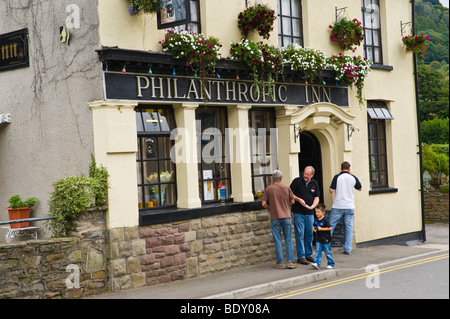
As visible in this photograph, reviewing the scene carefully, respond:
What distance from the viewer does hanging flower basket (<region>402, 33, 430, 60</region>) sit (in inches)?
648

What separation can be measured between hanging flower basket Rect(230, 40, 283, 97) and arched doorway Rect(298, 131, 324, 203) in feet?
8.22

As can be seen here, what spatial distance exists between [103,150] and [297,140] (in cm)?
504

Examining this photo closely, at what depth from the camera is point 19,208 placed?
1149 cm

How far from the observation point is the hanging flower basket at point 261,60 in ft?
40.1

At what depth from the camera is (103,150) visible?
1038 cm

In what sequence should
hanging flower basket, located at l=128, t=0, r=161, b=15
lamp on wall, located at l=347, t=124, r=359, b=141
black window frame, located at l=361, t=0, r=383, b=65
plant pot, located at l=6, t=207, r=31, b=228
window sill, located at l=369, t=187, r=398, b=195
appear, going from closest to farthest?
hanging flower basket, located at l=128, t=0, r=161, b=15
plant pot, located at l=6, t=207, r=31, b=228
lamp on wall, located at l=347, t=124, r=359, b=141
window sill, located at l=369, t=187, r=398, b=195
black window frame, located at l=361, t=0, r=383, b=65

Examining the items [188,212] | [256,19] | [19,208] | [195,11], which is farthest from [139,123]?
[256,19]

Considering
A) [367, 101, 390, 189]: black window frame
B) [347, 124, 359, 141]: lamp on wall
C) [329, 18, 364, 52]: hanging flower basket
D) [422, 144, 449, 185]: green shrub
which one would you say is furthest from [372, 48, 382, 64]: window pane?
[422, 144, 449, 185]: green shrub

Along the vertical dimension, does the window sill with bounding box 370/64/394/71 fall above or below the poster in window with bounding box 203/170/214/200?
above

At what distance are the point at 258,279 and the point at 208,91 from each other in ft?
12.2

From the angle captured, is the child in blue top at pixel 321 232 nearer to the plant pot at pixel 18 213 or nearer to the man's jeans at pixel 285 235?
the man's jeans at pixel 285 235

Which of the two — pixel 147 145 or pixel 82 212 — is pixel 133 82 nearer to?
pixel 147 145

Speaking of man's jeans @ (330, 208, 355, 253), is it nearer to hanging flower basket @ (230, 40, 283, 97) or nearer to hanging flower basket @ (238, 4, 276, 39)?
hanging flower basket @ (230, 40, 283, 97)

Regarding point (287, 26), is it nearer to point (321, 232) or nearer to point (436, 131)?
point (321, 232)
